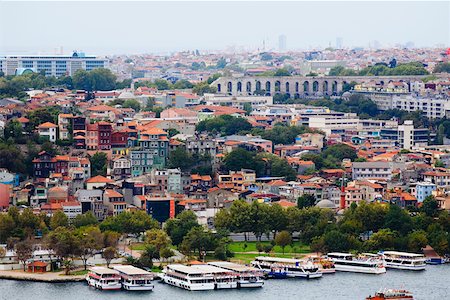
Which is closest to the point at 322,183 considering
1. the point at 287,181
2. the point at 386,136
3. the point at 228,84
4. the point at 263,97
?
the point at 287,181

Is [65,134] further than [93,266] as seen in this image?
Yes

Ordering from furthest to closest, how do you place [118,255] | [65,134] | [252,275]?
[65,134] → [118,255] → [252,275]

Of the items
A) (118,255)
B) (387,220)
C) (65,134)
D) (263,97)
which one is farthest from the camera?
(263,97)

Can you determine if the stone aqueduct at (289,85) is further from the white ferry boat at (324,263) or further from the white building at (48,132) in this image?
the white ferry boat at (324,263)

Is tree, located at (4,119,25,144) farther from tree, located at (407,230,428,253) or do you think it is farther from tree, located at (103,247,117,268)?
tree, located at (407,230,428,253)

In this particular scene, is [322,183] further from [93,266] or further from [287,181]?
[93,266]

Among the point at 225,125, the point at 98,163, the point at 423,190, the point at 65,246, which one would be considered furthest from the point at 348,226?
the point at 225,125

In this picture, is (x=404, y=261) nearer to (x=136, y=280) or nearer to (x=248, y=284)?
(x=248, y=284)
